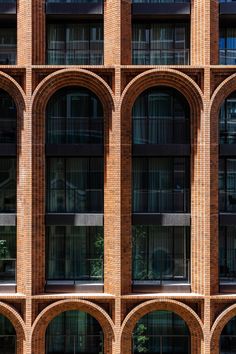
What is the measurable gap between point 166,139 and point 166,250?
4.22 m

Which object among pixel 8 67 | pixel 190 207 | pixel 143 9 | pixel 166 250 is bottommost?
pixel 166 250

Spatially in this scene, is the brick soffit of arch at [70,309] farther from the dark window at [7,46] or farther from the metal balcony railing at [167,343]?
the dark window at [7,46]

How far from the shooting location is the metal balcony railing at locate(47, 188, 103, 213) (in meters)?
17.2

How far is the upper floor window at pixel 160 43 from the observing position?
17328 millimetres

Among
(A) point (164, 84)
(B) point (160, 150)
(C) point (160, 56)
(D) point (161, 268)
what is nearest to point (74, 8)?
(C) point (160, 56)

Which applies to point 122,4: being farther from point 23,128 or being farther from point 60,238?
point 60,238

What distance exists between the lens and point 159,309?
16.8m

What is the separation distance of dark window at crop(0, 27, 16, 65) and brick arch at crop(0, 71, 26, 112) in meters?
1.08

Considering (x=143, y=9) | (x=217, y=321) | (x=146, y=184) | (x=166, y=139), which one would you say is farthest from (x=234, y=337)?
(x=143, y=9)

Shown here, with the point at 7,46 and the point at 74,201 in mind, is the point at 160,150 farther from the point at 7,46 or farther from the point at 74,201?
the point at 7,46

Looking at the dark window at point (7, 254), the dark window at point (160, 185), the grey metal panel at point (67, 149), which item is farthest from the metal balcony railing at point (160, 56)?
the dark window at point (7, 254)

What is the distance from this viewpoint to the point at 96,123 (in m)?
17.2

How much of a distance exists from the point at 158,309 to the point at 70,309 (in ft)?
10.6

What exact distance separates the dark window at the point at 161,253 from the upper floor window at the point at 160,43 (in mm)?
6363
